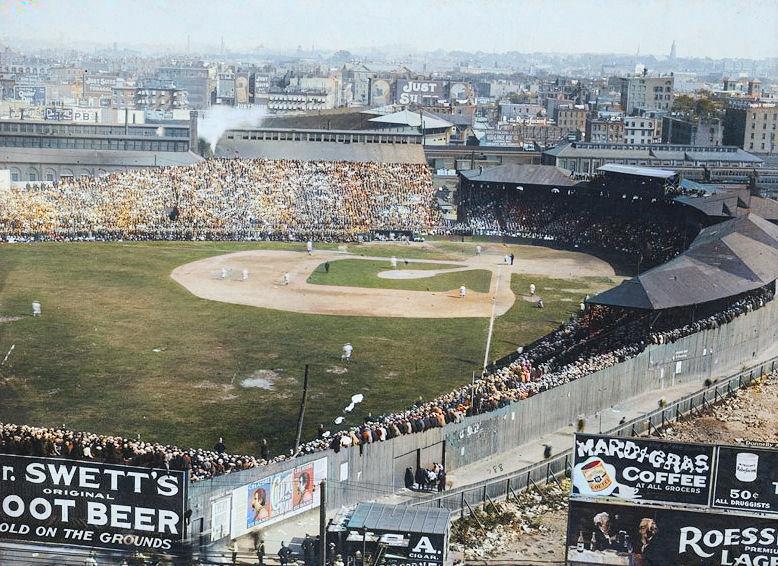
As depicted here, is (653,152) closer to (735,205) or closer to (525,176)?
(525,176)

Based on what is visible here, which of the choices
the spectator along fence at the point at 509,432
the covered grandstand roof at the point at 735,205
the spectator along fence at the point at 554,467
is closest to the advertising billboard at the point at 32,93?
the covered grandstand roof at the point at 735,205

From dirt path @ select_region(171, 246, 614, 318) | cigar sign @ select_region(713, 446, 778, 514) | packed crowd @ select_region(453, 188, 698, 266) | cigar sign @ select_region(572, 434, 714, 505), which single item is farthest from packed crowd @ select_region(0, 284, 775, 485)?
packed crowd @ select_region(453, 188, 698, 266)

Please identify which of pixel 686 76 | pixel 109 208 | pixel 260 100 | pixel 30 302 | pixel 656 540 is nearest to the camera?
pixel 656 540

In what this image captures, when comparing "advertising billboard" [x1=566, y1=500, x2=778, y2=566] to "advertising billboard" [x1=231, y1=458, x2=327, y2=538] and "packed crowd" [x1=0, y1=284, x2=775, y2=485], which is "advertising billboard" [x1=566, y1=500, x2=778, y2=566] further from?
"packed crowd" [x1=0, y1=284, x2=775, y2=485]

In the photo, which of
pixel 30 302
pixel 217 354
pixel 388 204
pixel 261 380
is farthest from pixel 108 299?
pixel 388 204

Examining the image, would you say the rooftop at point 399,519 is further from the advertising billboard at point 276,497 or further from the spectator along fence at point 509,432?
Result: the spectator along fence at point 509,432

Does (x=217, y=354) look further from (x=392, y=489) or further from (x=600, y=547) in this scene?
(x=600, y=547)
